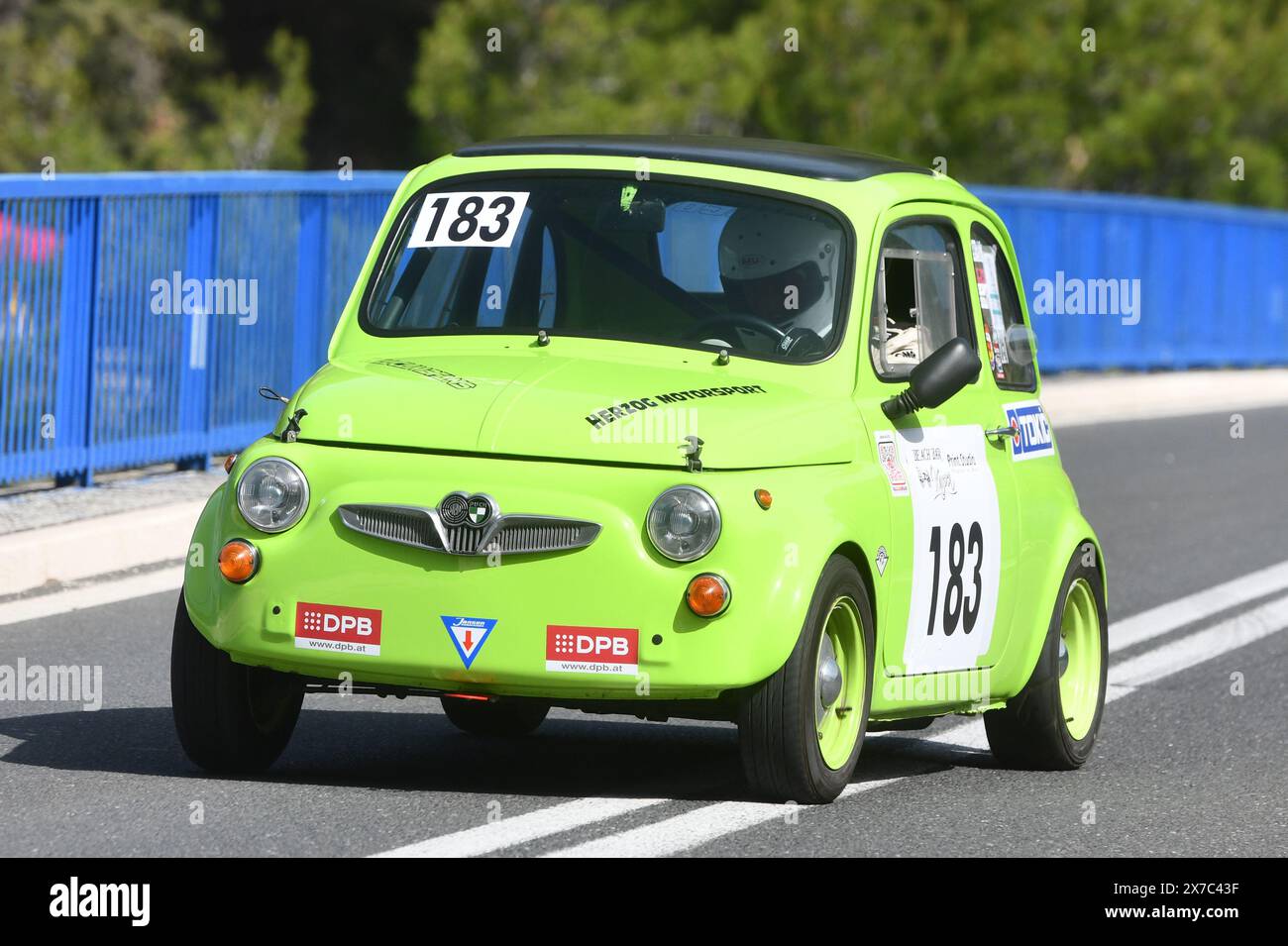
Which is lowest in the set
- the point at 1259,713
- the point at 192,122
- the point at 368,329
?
the point at 1259,713

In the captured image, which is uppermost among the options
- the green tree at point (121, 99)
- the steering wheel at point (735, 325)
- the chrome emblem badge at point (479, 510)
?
the green tree at point (121, 99)

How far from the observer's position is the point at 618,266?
24.8 feet

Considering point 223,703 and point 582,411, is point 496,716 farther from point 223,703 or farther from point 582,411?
point 582,411

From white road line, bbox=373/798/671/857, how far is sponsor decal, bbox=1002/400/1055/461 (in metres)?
1.83

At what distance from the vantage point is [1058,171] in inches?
1487

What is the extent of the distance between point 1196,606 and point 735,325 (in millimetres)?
5795

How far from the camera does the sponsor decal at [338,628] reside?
660 centimetres

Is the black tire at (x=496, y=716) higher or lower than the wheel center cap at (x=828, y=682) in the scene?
lower

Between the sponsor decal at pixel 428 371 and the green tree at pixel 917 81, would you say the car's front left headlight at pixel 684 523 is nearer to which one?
the sponsor decal at pixel 428 371

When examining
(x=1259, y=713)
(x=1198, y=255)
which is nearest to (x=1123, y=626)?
(x=1259, y=713)

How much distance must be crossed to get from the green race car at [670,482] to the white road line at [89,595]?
9.91ft

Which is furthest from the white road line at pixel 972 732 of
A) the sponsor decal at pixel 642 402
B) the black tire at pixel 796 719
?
the sponsor decal at pixel 642 402

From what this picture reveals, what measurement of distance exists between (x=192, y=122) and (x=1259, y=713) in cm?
2999
